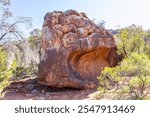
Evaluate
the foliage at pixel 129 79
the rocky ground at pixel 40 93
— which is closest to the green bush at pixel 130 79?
the foliage at pixel 129 79

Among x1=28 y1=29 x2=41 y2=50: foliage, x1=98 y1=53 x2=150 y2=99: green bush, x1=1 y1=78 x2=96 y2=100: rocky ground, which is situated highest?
x1=28 y1=29 x2=41 y2=50: foliage

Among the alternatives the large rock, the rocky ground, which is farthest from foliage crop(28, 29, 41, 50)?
the large rock

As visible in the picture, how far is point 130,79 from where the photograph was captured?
8.66 m

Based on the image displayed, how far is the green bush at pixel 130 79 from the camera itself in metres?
8.11

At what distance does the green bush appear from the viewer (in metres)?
8.11

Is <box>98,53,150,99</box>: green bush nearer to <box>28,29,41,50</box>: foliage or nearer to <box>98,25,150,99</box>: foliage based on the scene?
<box>98,25,150,99</box>: foliage

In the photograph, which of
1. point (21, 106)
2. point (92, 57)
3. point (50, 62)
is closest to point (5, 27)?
point (50, 62)

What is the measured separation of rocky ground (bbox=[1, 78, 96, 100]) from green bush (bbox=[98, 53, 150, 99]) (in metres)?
1.15

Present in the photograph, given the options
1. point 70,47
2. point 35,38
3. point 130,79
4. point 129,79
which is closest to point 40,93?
point 70,47

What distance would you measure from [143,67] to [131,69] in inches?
12.8

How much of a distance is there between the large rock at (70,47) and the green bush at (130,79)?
2.33 metres

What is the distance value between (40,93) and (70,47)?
2.04 m

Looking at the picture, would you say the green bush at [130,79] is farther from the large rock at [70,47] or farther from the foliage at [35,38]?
the foliage at [35,38]

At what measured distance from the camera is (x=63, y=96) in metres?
10.9
